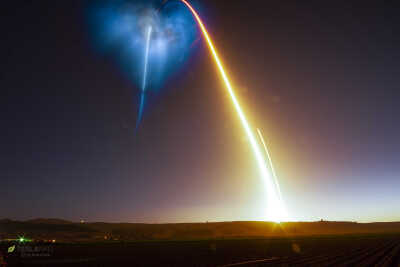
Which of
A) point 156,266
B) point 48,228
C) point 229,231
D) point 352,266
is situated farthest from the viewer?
point 48,228

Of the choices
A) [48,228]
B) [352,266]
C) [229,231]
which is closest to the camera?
[352,266]

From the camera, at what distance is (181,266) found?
36.1 metres

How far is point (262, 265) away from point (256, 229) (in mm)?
165685

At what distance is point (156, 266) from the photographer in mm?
36656

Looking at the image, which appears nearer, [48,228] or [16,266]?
[16,266]

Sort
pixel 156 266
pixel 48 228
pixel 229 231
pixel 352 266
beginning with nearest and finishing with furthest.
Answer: pixel 352 266, pixel 156 266, pixel 229 231, pixel 48 228

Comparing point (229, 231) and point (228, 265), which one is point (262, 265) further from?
point (229, 231)

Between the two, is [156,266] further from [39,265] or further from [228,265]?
[39,265]

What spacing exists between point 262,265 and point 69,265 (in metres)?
18.9

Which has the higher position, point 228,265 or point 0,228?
point 0,228

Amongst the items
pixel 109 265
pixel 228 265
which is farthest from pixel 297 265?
pixel 109 265

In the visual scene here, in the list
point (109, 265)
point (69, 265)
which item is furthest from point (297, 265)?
point (69, 265)

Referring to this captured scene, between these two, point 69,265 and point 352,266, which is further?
point 69,265

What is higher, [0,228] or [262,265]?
[0,228]
